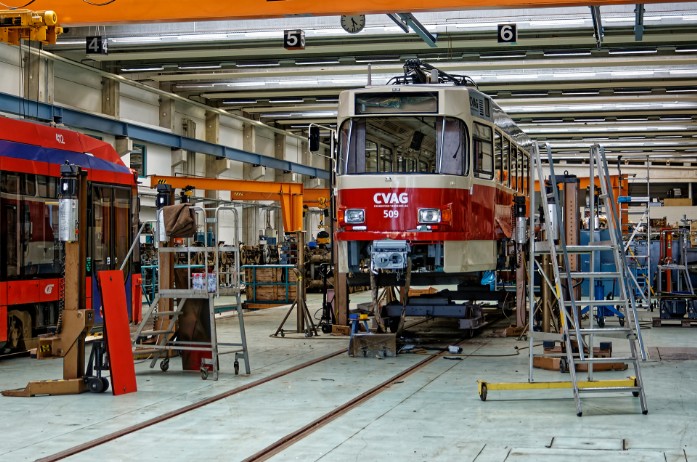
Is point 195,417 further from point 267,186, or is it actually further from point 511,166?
point 267,186

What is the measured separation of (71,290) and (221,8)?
545 cm

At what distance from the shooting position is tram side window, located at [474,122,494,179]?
47.2 feet

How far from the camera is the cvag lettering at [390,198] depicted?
44.8 feet

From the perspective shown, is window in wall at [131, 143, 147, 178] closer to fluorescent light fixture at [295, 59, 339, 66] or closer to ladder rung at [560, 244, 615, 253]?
fluorescent light fixture at [295, 59, 339, 66]

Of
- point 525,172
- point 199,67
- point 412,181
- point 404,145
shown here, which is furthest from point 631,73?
point 412,181

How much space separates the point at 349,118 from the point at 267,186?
16.9 meters

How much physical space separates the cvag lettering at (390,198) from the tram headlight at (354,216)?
27cm

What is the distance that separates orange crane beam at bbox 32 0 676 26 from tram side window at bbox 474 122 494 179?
78.3 inches

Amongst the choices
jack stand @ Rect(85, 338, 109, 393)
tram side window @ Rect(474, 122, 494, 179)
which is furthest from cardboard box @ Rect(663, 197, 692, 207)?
jack stand @ Rect(85, 338, 109, 393)

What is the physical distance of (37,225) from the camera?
1394 cm

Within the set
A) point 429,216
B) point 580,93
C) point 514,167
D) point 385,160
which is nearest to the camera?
point 429,216

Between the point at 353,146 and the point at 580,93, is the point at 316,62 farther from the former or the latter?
the point at 353,146

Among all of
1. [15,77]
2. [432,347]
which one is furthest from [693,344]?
[15,77]

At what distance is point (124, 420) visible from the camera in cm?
880
